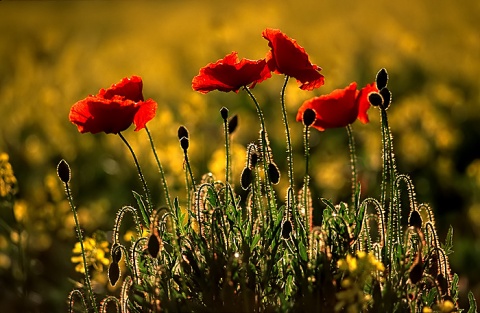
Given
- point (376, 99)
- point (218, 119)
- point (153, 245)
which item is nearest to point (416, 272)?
point (376, 99)

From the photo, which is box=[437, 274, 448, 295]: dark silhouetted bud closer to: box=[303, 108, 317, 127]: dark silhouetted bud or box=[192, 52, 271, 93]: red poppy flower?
box=[303, 108, 317, 127]: dark silhouetted bud

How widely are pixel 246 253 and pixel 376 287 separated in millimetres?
396

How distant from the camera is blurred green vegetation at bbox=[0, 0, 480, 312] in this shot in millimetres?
5348

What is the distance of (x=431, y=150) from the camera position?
6820mm

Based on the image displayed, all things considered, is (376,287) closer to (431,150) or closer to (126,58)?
(431,150)

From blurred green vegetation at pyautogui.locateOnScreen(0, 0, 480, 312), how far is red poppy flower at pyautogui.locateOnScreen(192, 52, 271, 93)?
104cm

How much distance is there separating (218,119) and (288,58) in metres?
4.95

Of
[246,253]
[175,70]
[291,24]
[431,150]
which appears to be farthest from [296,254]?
[291,24]

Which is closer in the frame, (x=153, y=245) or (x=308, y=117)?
(x=153, y=245)

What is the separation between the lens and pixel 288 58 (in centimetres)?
264

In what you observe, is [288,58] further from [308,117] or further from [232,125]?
[232,125]

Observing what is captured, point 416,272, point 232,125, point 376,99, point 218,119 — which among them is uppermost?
point 218,119

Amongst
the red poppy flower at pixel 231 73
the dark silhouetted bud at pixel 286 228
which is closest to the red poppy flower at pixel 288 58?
the red poppy flower at pixel 231 73

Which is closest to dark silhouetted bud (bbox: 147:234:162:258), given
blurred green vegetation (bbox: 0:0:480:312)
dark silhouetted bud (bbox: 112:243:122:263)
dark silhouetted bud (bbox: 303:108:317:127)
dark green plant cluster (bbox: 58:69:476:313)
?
dark green plant cluster (bbox: 58:69:476:313)
